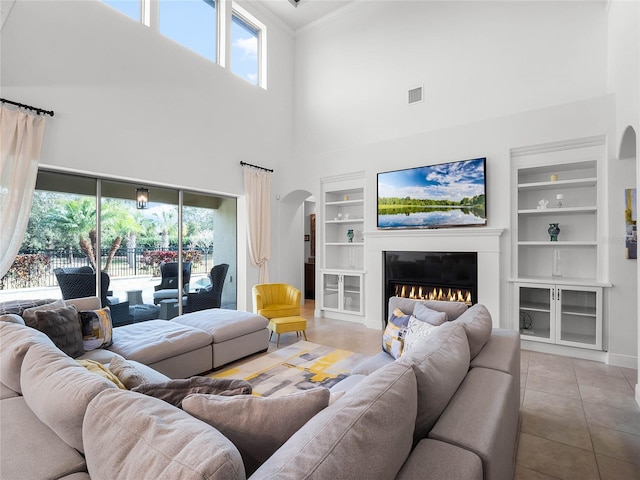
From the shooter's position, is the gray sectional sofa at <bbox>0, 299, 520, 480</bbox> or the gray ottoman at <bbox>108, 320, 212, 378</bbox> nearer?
the gray sectional sofa at <bbox>0, 299, 520, 480</bbox>

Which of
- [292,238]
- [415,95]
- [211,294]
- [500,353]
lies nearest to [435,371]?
[500,353]

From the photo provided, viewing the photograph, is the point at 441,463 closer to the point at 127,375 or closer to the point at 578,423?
the point at 127,375

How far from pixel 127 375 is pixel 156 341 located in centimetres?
151

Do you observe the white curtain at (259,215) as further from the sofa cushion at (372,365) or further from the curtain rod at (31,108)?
the sofa cushion at (372,365)

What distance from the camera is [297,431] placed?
968 mm

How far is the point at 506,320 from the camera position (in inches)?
165

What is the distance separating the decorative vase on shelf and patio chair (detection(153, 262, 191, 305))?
5.15 m

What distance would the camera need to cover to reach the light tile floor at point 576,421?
196cm

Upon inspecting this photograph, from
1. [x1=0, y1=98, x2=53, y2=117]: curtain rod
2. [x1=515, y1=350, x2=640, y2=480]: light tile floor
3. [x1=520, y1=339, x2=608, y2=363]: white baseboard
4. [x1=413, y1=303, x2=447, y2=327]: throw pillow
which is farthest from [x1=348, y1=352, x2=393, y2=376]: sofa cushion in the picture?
[x1=0, y1=98, x2=53, y2=117]: curtain rod

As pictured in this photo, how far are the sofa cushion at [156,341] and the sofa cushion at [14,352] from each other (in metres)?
0.95

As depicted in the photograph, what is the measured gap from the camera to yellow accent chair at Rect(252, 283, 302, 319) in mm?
4344

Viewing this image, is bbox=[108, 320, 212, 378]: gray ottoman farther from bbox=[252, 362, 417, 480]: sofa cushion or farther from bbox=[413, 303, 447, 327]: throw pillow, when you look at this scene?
bbox=[252, 362, 417, 480]: sofa cushion

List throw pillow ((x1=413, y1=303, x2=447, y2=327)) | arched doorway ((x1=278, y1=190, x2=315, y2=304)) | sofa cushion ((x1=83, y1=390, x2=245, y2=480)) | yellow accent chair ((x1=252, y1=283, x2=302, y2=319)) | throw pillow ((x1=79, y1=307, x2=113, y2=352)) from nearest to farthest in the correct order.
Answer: sofa cushion ((x1=83, y1=390, x2=245, y2=480)), throw pillow ((x1=413, y1=303, x2=447, y2=327)), throw pillow ((x1=79, y1=307, x2=113, y2=352)), yellow accent chair ((x1=252, y1=283, x2=302, y2=319)), arched doorway ((x1=278, y1=190, x2=315, y2=304))

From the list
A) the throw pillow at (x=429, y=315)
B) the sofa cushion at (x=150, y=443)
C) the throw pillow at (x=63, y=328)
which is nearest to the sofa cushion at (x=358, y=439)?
the sofa cushion at (x=150, y=443)
